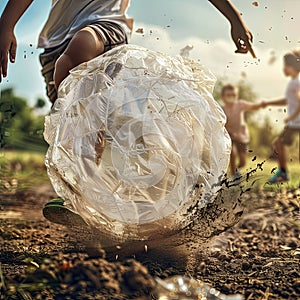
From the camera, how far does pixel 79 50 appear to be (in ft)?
6.85

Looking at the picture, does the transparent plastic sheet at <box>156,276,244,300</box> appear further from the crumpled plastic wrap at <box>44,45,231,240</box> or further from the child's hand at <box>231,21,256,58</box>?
the child's hand at <box>231,21,256,58</box>

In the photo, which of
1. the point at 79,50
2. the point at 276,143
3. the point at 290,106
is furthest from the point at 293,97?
the point at 79,50

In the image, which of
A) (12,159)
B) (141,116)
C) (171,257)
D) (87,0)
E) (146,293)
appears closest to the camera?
(146,293)

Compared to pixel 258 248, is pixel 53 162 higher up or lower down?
higher up

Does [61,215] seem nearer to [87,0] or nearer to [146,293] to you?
[146,293]

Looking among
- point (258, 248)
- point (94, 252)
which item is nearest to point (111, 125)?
point (94, 252)

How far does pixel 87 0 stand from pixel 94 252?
3.07ft

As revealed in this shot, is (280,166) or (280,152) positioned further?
(280,152)

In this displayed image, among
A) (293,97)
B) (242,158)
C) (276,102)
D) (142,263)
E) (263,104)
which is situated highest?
(142,263)

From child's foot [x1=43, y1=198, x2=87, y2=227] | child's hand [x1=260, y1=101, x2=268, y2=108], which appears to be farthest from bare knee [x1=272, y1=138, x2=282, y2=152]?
child's foot [x1=43, y1=198, x2=87, y2=227]

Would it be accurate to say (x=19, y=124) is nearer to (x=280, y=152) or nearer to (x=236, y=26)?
(x=280, y=152)

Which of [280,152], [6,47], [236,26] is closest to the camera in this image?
[6,47]

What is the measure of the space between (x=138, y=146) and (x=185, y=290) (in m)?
0.44

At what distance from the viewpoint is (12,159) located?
5094mm
